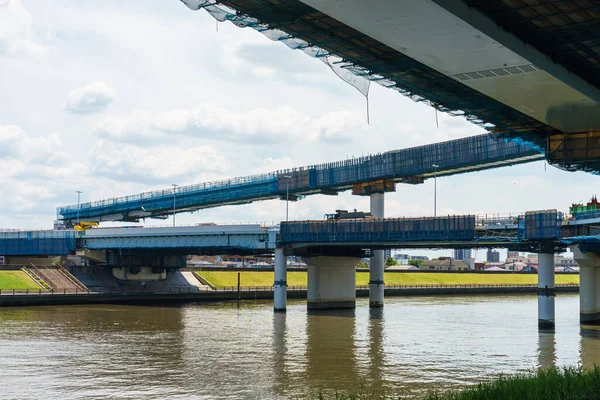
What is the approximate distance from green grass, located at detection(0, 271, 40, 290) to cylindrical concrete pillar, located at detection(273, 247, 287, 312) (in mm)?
34815

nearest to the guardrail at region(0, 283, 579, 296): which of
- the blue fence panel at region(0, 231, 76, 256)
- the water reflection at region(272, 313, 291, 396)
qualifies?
the blue fence panel at region(0, 231, 76, 256)

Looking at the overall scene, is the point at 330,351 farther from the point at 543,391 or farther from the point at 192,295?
the point at 192,295

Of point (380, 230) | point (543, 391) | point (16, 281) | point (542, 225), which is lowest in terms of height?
point (543, 391)

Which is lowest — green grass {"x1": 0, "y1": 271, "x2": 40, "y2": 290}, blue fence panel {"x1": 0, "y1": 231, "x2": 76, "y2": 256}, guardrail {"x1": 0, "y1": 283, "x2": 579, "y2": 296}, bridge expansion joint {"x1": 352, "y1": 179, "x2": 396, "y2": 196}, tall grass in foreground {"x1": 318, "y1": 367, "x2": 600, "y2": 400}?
guardrail {"x1": 0, "y1": 283, "x2": 579, "y2": 296}

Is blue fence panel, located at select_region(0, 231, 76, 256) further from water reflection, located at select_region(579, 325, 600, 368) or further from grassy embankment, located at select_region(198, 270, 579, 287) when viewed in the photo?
water reflection, located at select_region(579, 325, 600, 368)

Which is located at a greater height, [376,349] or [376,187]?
[376,187]

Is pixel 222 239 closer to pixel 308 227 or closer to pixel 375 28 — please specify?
pixel 308 227

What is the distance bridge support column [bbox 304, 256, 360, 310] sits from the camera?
9950 cm

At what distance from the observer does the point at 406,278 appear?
527 ft

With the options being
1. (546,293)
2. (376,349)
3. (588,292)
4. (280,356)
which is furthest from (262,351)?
(588,292)

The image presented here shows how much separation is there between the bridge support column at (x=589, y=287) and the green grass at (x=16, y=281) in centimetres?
6904

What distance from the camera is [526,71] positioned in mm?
30844

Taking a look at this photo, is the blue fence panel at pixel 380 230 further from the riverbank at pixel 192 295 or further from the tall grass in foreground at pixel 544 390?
the tall grass in foreground at pixel 544 390

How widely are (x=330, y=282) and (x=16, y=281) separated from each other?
140ft
